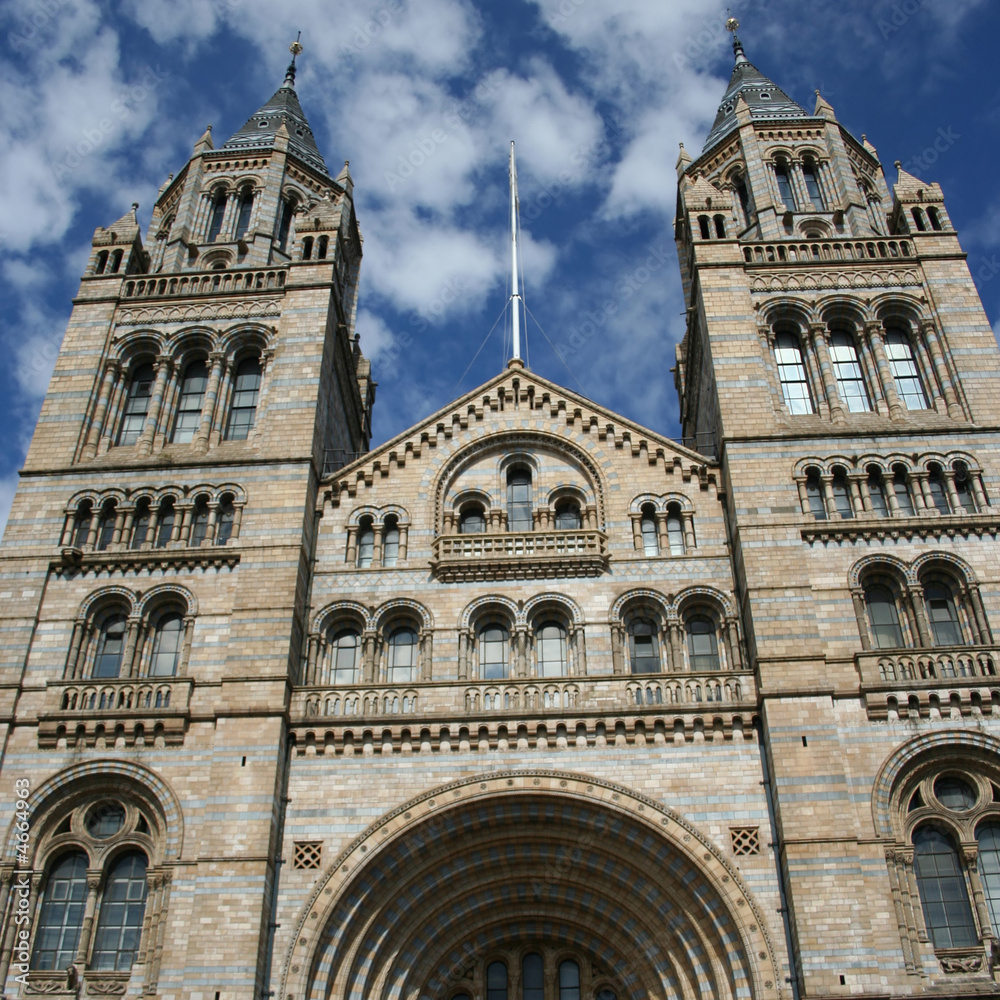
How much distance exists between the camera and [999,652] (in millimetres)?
21578

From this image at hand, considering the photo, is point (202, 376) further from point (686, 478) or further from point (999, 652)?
point (999, 652)

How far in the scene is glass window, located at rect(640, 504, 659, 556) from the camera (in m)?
24.9

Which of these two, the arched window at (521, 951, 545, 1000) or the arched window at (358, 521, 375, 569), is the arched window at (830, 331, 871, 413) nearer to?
the arched window at (358, 521, 375, 569)

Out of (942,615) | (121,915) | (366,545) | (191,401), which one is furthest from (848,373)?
(121,915)

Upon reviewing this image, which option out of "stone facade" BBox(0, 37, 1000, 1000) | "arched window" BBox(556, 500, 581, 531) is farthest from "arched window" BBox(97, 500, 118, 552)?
"arched window" BBox(556, 500, 581, 531)

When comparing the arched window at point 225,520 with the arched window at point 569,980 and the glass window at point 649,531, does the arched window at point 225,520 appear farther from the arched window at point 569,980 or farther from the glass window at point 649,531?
the arched window at point 569,980

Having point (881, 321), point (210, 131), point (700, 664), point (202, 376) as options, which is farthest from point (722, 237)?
point (210, 131)

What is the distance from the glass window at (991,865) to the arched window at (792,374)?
10.4 meters

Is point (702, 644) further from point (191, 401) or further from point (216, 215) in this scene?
point (216, 215)

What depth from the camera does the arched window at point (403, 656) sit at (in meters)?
23.6

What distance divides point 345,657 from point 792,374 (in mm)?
12659

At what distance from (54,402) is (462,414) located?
9.81 metres

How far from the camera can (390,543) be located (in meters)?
25.5

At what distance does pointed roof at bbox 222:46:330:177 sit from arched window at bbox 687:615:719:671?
65.3 feet
